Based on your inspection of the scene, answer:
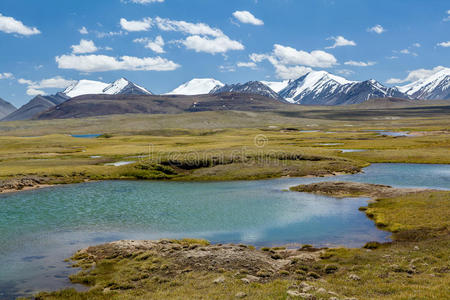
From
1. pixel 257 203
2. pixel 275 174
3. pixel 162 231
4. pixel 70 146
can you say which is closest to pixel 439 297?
pixel 162 231

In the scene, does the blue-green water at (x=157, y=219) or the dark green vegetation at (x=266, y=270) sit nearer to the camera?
the dark green vegetation at (x=266, y=270)

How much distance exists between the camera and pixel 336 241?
40344 millimetres

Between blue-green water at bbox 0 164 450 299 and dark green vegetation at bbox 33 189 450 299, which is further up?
dark green vegetation at bbox 33 189 450 299

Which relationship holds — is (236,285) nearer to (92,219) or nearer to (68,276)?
(68,276)

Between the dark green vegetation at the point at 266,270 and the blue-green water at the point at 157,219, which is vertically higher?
the dark green vegetation at the point at 266,270

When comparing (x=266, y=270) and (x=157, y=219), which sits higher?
(x=266, y=270)

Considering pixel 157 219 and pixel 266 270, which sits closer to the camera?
pixel 266 270

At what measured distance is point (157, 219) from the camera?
51.6 meters

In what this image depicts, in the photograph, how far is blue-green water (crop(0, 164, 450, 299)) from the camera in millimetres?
37562

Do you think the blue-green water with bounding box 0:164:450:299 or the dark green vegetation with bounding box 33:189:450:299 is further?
the blue-green water with bounding box 0:164:450:299

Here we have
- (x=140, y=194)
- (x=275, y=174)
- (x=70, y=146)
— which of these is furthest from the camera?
(x=70, y=146)

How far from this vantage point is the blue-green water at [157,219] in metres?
37.6

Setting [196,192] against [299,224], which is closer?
[299,224]

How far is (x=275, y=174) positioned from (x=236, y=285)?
61.1m
